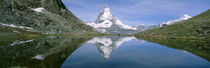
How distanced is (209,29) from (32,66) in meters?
185

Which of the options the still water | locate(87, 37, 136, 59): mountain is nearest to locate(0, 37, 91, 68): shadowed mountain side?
the still water

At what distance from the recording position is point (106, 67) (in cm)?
2648

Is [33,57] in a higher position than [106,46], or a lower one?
higher

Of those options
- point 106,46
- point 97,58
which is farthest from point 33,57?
point 106,46

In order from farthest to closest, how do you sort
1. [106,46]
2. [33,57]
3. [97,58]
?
1. [106,46]
2. [97,58]
3. [33,57]

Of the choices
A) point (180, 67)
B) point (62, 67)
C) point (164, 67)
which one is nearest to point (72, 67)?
point (62, 67)

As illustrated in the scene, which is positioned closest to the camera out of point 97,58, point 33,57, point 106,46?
point 33,57

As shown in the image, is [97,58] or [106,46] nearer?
[97,58]

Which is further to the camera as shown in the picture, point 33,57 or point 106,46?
point 106,46

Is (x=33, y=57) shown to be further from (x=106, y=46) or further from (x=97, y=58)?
(x=106, y=46)

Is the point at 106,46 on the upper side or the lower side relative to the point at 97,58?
lower

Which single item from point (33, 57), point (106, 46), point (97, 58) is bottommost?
point (106, 46)

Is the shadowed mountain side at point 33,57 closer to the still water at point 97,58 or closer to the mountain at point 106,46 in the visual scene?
the still water at point 97,58

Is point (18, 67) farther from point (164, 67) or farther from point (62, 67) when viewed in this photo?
point (164, 67)
